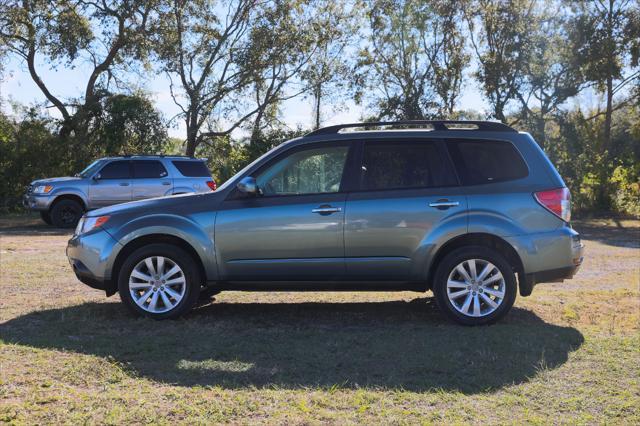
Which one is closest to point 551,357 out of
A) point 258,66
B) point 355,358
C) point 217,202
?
point 355,358

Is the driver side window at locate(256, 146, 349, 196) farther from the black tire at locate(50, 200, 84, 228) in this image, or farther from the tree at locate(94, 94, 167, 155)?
the tree at locate(94, 94, 167, 155)

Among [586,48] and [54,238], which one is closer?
[54,238]

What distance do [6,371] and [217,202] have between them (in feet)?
8.28

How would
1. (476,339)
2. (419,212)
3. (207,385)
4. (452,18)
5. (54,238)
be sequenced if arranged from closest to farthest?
(207,385)
(476,339)
(419,212)
(54,238)
(452,18)

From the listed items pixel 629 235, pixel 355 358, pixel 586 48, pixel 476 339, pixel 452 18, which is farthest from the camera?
pixel 452 18

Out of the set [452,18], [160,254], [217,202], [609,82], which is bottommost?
[160,254]

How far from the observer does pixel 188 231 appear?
6.45 m

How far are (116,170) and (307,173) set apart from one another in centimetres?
1237

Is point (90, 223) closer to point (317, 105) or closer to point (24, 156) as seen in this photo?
point (24, 156)

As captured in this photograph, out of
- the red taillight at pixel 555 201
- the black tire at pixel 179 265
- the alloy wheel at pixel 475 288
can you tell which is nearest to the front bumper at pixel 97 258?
the black tire at pixel 179 265

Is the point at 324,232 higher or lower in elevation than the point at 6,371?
higher

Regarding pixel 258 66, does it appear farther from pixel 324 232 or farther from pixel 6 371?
pixel 6 371

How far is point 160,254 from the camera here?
6461 millimetres

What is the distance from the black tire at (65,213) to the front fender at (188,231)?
475 inches
